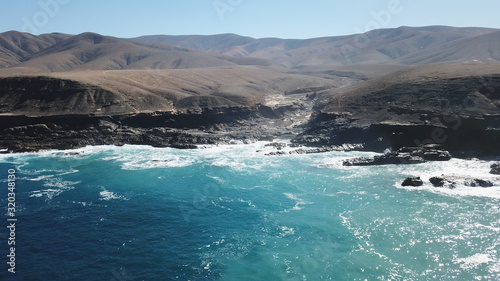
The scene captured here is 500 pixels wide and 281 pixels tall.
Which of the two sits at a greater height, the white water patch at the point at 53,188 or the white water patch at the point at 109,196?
the white water patch at the point at 53,188

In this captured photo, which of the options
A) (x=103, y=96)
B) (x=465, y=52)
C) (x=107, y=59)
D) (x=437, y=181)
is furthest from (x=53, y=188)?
(x=465, y=52)

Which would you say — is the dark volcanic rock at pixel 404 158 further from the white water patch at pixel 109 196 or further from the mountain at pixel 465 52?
the mountain at pixel 465 52

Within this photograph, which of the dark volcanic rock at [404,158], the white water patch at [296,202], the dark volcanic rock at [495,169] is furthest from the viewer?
the dark volcanic rock at [404,158]

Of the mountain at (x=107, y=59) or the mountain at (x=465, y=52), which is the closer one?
the mountain at (x=107, y=59)

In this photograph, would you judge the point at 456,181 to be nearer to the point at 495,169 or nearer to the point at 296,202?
the point at 495,169

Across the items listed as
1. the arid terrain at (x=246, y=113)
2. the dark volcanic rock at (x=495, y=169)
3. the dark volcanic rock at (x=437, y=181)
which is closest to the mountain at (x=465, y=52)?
the arid terrain at (x=246, y=113)

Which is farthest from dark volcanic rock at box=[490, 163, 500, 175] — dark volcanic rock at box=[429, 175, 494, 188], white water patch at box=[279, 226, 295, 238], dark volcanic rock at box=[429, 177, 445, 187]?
white water patch at box=[279, 226, 295, 238]
